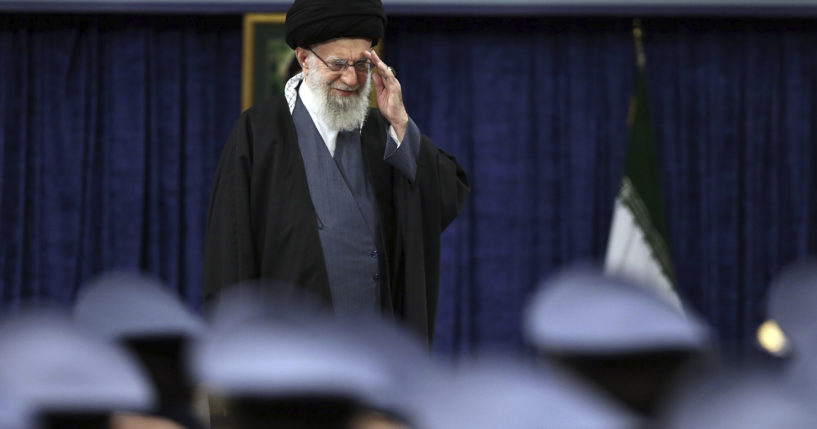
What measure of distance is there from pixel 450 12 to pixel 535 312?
3820mm

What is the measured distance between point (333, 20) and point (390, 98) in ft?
0.72

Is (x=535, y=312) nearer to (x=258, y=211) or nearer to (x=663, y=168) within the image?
(x=258, y=211)

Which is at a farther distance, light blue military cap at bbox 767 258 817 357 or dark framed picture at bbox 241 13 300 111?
dark framed picture at bbox 241 13 300 111

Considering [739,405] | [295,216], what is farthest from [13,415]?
[295,216]

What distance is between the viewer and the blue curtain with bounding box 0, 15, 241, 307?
182 inches

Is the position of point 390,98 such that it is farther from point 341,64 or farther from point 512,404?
point 512,404

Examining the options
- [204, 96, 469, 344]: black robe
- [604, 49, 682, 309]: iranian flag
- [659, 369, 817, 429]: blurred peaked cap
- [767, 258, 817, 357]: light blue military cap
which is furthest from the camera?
[604, 49, 682, 309]: iranian flag

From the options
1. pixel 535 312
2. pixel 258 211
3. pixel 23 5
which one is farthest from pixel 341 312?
pixel 23 5

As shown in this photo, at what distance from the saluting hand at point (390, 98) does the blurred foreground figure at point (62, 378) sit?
5.11 ft

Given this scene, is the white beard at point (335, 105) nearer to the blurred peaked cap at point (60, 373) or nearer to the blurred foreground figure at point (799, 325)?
the blurred foreground figure at point (799, 325)

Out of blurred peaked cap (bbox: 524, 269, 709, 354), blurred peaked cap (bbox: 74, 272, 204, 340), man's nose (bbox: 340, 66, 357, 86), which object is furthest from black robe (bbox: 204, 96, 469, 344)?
blurred peaked cap (bbox: 524, 269, 709, 354)

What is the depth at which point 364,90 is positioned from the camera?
2.29 metres

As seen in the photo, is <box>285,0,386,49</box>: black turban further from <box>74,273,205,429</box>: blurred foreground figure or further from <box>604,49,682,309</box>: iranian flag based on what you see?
<box>604,49,682,309</box>: iranian flag

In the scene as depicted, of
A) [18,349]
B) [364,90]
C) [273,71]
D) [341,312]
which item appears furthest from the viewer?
[273,71]
